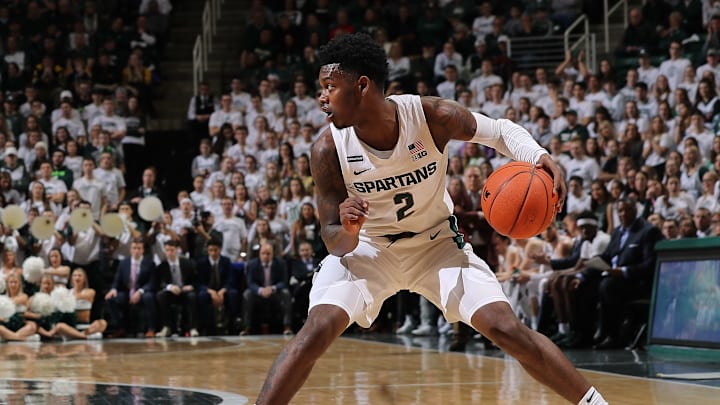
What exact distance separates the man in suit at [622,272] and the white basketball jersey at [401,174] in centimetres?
679

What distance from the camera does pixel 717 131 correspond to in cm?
1427

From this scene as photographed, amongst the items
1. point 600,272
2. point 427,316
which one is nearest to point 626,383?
point 600,272

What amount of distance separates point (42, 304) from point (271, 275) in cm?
311

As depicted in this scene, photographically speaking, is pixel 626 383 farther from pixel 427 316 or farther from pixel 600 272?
pixel 427 316

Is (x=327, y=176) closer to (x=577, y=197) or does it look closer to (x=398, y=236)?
(x=398, y=236)

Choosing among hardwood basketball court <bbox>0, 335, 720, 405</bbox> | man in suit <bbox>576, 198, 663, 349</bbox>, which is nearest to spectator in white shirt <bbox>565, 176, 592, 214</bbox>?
man in suit <bbox>576, 198, 663, 349</bbox>

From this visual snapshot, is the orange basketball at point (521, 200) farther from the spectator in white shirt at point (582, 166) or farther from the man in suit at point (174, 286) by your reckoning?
the man in suit at point (174, 286)

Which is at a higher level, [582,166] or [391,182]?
[582,166]

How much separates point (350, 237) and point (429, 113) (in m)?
0.82

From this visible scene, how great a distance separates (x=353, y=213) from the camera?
4.77 metres

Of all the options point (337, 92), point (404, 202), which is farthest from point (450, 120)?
point (337, 92)

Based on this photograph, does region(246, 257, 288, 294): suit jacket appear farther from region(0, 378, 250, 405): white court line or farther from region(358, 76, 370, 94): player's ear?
region(358, 76, 370, 94): player's ear

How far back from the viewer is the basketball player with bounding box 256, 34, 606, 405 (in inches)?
202

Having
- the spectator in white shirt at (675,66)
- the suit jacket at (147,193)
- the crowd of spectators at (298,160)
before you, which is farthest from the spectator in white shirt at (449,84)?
the suit jacket at (147,193)
